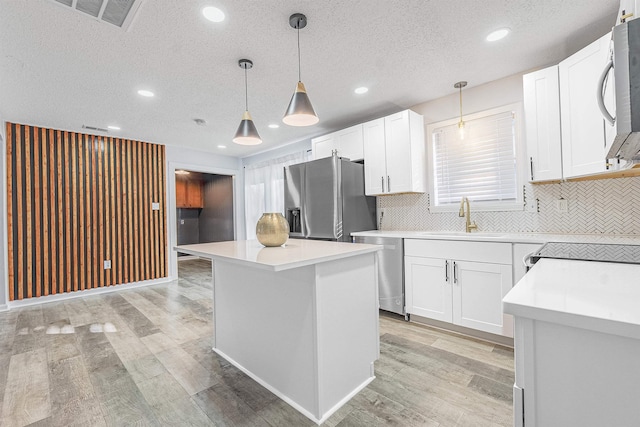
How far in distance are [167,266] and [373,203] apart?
3.80 m

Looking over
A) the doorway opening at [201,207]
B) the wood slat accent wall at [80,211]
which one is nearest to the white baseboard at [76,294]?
the wood slat accent wall at [80,211]

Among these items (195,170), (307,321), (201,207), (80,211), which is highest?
(195,170)

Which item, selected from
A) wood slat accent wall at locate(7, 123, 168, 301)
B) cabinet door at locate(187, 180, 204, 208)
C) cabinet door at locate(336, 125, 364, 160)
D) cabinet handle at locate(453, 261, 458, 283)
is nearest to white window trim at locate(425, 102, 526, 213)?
cabinet handle at locate(453, 261, 458, 283)

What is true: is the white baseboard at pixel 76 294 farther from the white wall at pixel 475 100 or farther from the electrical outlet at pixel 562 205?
the electrical outlet at pixel 562 205

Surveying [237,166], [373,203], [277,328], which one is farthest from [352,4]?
[237,166]

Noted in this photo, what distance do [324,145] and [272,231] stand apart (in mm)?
2430

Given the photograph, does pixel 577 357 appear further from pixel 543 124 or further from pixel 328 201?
pixel 328 201

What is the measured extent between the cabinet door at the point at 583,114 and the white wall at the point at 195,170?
5.35 meters

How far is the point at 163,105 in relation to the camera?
3258mm

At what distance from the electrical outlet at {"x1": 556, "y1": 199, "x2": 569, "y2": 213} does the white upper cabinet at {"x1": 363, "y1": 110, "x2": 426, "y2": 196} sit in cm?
122

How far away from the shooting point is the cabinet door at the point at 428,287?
2572mm

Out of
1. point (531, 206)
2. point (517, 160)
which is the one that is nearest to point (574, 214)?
point (531, 206)

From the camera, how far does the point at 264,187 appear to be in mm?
5578

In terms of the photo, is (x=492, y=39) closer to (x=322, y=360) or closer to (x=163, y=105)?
(x=322, y=360)
